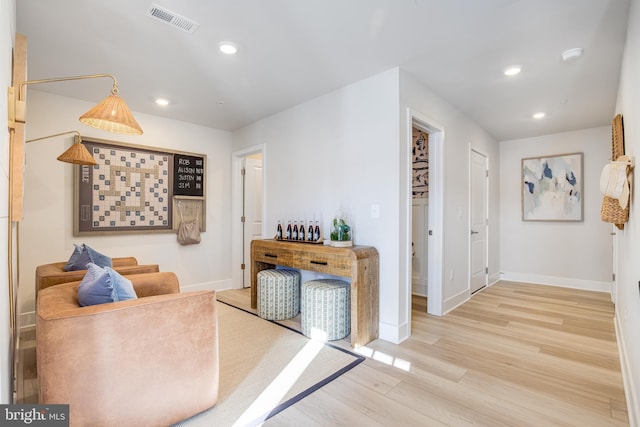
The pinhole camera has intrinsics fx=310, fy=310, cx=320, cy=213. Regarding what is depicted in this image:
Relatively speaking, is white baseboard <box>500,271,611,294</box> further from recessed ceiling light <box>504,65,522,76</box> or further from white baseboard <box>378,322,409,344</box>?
recessed ceiling light <box>504,65,522,76</box>

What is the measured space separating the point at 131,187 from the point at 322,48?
2877 mm

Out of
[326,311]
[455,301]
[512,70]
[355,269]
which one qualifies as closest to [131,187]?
[326,311]

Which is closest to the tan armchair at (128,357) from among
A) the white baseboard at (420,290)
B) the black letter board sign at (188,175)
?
the black letter board sign at (188,175)

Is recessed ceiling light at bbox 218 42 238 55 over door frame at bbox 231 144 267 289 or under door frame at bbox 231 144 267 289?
over

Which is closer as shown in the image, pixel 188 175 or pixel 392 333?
pixel 392 333

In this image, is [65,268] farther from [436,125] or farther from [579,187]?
[579,187]

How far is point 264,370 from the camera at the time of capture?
223 cm

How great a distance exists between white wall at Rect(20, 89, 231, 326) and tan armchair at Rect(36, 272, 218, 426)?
2053 millimetres

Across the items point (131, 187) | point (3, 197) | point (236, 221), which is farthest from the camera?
point (236, 221)

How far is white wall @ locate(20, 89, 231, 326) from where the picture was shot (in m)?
3.19

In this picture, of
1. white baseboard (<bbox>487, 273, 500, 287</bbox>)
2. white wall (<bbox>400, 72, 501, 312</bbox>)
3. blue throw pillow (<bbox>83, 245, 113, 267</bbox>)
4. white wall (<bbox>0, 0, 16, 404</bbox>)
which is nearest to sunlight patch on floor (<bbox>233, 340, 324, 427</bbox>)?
white wall (<bbox>0, 0, 16, 404</bbox>)

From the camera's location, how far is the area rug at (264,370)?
1.76 meters

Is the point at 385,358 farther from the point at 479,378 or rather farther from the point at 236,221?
the point at 236,221

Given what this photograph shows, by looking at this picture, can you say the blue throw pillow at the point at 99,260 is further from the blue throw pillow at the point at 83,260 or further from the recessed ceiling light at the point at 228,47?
the recessed ceiling light at the point at 228,47
